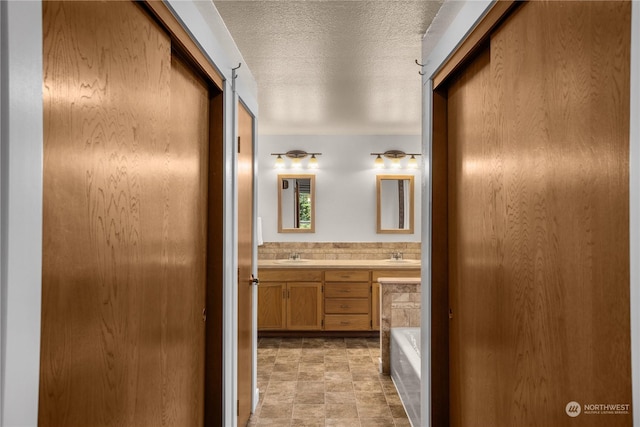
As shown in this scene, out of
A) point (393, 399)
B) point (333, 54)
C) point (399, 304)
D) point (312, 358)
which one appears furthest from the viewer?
point (312, 358)

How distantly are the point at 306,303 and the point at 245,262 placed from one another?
2.40 m

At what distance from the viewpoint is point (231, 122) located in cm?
228

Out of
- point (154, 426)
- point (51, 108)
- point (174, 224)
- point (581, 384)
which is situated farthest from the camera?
point (174, 224)

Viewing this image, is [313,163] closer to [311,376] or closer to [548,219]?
[311,376]

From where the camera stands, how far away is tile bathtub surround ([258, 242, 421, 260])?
18.4ft

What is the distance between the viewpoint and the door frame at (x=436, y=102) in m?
0.76

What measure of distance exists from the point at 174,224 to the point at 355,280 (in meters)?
3.58

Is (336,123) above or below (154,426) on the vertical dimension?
above

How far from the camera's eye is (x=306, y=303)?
5.00 metres

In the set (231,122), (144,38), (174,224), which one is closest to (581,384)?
(174,224)

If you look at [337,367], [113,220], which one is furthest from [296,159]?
[113,220]

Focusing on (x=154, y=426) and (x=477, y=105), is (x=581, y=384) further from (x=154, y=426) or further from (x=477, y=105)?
(x=154, y=426)
